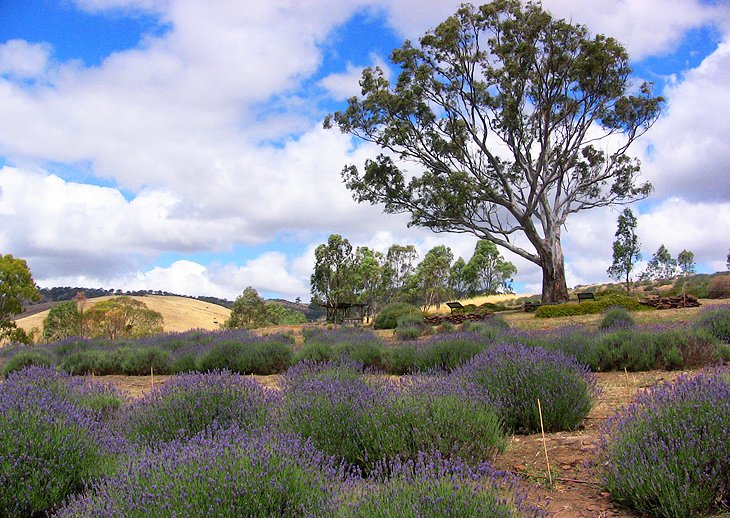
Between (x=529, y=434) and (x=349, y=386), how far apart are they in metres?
1.79

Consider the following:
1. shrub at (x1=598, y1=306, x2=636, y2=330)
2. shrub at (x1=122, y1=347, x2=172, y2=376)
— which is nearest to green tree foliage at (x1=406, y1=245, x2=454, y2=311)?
shrub at (x1=598, y1=306, x2=636, y2=330)

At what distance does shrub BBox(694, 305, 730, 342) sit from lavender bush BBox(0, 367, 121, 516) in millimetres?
10317

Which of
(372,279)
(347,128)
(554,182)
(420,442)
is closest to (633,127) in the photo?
(554,182)

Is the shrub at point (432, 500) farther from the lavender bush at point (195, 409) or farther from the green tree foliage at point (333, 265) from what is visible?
Answer: the green tree foliage at point (333, 265)

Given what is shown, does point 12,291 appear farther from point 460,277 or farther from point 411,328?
point 460,277

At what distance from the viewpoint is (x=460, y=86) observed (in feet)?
95.5

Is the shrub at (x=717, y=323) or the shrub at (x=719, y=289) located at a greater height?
the shrub at (x=719, y=289)

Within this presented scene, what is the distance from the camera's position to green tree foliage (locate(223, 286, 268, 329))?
125 feet

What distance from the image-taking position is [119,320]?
2805cm

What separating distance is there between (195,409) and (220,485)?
6.88ft

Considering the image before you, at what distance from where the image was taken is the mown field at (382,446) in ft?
8.91

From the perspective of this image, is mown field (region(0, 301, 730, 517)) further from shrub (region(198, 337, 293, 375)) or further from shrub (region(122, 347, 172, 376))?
shrub (region(122, 347, 172, 376))

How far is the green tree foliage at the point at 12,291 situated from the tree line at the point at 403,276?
1643 cm

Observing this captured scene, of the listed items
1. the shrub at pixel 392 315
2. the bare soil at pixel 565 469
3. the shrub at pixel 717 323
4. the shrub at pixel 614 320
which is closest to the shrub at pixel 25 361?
the bare soil at pixel 565 469
